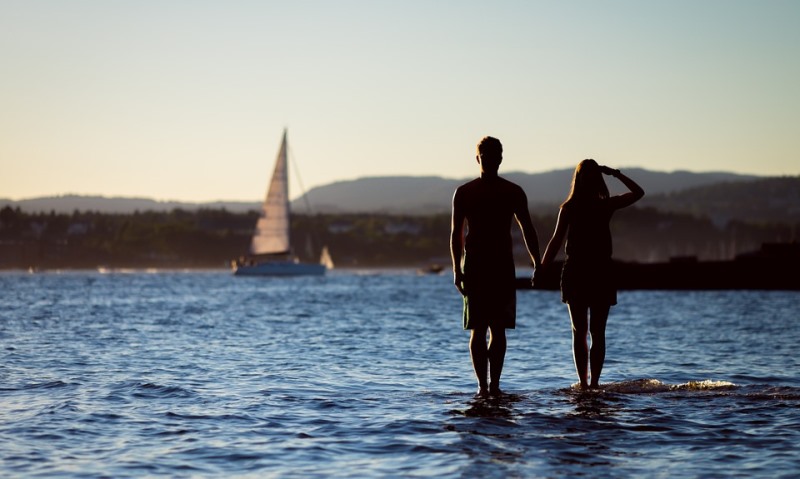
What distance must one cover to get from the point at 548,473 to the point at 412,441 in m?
1.60

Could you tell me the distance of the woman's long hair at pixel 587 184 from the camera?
10.8m

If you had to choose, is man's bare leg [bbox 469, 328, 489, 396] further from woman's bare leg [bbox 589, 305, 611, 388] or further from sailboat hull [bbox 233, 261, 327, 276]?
sailboat hull [bbox 233, 261, 327, 276]

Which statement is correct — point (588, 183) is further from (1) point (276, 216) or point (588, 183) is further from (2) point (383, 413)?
(1) point (276, 216)

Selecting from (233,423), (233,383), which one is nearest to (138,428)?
(233,423)

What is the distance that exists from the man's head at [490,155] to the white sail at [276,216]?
92.6 meters

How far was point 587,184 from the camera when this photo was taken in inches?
427

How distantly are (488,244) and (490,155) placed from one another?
34.1 inches

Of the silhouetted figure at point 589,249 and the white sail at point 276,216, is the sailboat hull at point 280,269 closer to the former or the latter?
the white sail at point 276,216

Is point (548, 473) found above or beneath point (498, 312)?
→ beneath

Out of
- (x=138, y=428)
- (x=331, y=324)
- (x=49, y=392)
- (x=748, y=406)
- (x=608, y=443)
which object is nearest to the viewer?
(x=608, y=443)

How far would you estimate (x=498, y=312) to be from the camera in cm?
1031

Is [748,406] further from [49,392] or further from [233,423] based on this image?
[49,392]

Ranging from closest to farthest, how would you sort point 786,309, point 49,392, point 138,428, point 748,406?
point 138,428 < point 748,406 < point 49,392 < point 786,309

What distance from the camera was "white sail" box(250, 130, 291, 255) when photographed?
102 meters
